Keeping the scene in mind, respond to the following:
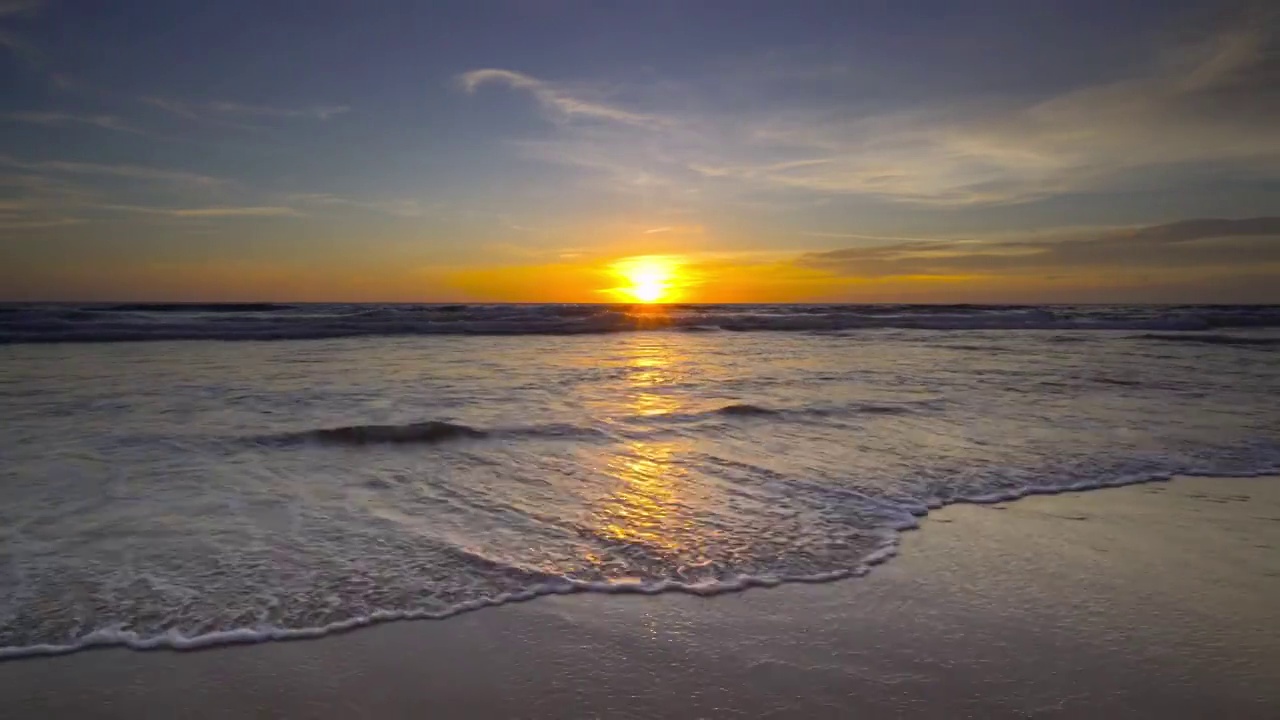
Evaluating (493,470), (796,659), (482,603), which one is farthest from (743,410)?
(796,659)

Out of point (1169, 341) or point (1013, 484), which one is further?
point (1169, 341)

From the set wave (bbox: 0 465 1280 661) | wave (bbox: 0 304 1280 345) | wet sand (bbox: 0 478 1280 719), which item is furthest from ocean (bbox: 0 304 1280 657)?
wave (bbox: 0 304 1280 345)

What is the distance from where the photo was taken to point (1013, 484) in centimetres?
539

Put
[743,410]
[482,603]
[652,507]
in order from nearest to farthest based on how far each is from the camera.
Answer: [482,603]
[652,507]
[743,410]

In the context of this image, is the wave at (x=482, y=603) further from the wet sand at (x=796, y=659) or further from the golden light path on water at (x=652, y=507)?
the golden light path on water at (x=652, y=507)

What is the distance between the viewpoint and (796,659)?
2.79 m

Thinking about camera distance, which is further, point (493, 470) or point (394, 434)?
point (394, 434)

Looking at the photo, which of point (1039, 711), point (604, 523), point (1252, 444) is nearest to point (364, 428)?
point (604, 523)

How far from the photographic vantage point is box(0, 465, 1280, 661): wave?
2.87 meters

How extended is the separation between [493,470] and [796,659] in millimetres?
3333

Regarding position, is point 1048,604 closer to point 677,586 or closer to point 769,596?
point 769,596

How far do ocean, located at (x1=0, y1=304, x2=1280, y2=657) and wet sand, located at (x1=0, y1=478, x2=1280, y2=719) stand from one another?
0.76 ft

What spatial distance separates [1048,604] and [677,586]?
63.7 inches

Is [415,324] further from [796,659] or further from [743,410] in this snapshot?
[796,659]
